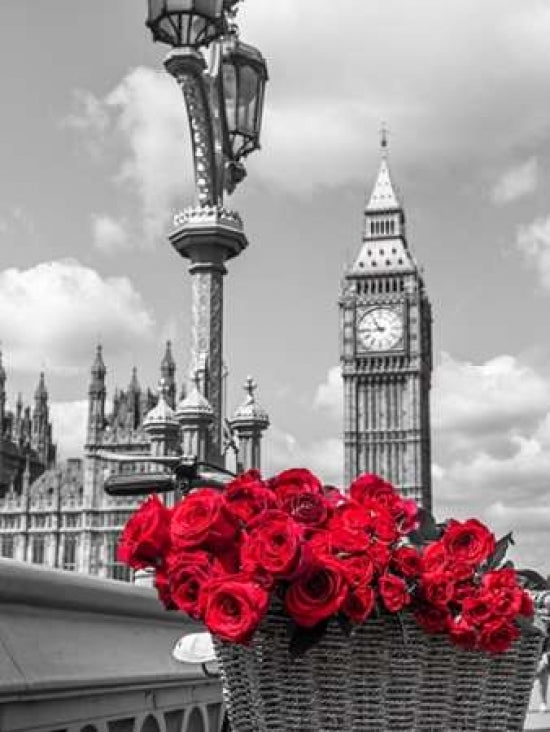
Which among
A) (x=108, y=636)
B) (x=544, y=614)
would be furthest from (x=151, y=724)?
(x=544, y=614)

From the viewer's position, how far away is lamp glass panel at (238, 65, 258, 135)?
6.68 m

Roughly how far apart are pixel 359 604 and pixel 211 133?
5082mm

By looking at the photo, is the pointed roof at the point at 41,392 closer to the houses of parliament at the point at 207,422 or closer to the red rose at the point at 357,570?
the houses of parliament at the point at 207,422

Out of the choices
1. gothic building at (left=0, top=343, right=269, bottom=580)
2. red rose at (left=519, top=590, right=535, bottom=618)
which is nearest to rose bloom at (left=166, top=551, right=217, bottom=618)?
red rose at (left=519, top=590, right=535, bottom=618)

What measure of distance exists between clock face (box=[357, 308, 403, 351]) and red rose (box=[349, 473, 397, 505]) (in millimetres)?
65152

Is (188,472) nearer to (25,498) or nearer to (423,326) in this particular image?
(25,498)

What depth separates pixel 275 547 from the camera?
1.46m

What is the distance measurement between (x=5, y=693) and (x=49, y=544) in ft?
153

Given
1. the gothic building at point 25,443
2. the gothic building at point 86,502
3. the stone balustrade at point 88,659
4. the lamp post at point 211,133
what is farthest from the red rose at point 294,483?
the gothic building at point 25,443

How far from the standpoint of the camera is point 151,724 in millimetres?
2666

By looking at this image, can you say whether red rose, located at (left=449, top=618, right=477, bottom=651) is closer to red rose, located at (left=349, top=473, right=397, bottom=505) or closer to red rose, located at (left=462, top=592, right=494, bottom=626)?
red rose, located at (left=462, top=592, right=494, bottom=626)

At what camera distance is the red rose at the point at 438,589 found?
1.53 meters

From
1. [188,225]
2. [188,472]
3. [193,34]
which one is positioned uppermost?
[193,34]

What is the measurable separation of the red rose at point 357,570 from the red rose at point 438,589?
9cm
